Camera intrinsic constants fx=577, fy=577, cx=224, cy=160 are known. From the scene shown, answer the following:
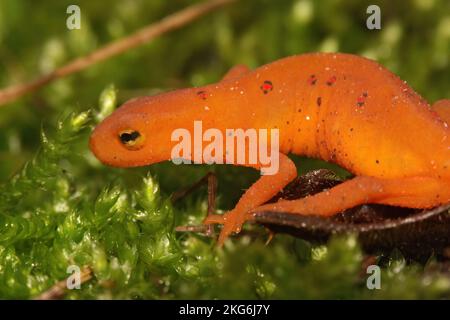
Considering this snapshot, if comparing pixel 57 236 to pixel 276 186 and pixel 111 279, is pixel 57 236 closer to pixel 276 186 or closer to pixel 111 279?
pixel 111 279

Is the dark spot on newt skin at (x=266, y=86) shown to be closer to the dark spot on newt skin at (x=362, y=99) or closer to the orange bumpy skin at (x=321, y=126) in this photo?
the orange bumpy skin at (x=321, y=126)

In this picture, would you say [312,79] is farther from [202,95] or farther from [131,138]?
[131,138]

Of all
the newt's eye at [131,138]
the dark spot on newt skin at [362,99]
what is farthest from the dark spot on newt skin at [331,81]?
the newt's eye at [131,138]

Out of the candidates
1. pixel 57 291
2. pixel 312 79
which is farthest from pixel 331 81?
pixel 57 291

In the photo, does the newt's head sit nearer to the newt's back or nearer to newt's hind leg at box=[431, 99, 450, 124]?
the newt's back

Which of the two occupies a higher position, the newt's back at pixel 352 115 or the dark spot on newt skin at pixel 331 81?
the dark spot on newt skin at pixel 331 81
